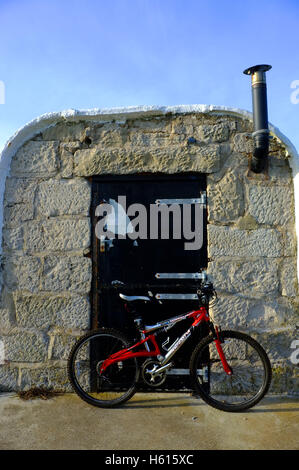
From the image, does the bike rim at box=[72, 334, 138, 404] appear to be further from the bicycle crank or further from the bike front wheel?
the bike front wheel

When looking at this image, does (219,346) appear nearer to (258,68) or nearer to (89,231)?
(89,231)

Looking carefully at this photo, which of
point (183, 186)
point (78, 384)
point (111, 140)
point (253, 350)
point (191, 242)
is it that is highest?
point (111, 140)

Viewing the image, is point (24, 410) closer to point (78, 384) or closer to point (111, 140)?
point (78, 384)

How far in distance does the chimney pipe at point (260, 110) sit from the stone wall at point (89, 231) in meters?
0.22

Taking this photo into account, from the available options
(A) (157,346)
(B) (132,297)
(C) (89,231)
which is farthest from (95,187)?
(A) (157,346)

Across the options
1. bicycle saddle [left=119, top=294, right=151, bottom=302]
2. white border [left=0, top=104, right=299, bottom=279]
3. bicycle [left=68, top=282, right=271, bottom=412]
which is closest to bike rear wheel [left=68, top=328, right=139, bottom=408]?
bicycle [left=68, top=282, right=271, bottom=412]

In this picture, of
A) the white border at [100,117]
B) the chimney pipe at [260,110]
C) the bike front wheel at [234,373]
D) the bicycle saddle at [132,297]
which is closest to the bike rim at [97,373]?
the bicycle saddle at [132,297]

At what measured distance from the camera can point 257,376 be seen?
328 centimetres

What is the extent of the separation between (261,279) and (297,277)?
0.32m

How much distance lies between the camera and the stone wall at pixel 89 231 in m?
3.36

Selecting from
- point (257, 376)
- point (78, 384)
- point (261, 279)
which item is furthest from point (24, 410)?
point (261, 279)

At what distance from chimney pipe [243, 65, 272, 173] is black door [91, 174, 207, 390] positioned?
0.58 meters

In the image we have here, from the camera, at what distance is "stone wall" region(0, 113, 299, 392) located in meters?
3.36
